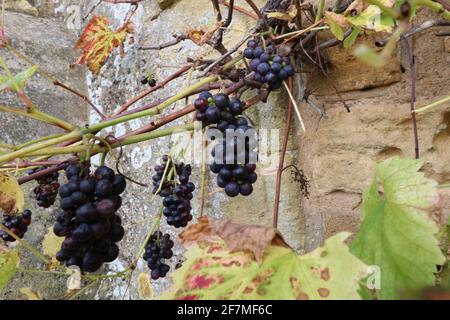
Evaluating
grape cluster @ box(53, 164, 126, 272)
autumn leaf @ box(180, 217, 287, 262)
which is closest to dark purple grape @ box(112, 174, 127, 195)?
grape cluster @ box(53, 164, 126, 272)

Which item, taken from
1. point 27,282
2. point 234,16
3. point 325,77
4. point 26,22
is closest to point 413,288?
point 325,77

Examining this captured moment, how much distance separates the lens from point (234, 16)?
36.4 inches

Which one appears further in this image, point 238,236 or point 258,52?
point 258,52

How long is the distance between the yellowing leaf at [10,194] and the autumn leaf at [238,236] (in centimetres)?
28

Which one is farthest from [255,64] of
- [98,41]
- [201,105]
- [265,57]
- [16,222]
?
[98,41]

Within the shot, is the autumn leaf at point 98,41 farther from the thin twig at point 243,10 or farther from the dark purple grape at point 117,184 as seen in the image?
the dark purple grape at point 117,184

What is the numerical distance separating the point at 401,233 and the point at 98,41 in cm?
95

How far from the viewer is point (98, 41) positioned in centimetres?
112

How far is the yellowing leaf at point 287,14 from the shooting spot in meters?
0.70

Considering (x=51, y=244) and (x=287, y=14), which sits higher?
(x=287, y=14)

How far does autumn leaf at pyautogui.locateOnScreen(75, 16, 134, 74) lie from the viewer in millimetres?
1111

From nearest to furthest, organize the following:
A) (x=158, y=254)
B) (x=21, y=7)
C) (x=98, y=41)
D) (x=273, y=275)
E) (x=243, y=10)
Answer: (x=273, y=275) → (x=158, y=254) → (x=243, y=10) → (x=98, y=41) → (x=21, y=7)

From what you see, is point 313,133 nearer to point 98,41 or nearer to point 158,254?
point 158,254
